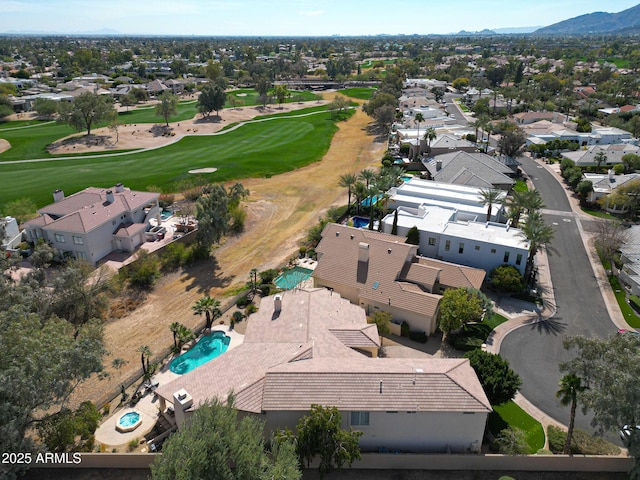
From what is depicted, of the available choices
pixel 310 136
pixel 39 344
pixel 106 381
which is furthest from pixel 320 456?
pixel 310 136

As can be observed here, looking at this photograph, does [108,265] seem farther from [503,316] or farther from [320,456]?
[503,316]

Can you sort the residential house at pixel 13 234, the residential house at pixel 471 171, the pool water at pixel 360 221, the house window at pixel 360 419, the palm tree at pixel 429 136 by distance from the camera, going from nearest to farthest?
the house window at pixel 360 419 < the residential house at pixel 13 234 < the pool water at pixel 360 221 < the residential house at pixel 471 171 < the palm tree at pixel 429 136

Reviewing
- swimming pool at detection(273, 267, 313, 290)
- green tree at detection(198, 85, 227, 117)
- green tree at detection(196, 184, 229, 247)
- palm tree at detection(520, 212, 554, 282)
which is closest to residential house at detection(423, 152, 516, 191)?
palm tree at detection(520, 212, 554, 282)

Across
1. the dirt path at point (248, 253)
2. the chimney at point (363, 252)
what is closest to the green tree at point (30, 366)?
the dirt path at point (248, 253)

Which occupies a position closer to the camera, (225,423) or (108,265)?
(225,423)

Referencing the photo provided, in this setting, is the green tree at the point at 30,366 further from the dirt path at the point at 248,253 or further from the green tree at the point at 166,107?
the green tree at the point at 166,107

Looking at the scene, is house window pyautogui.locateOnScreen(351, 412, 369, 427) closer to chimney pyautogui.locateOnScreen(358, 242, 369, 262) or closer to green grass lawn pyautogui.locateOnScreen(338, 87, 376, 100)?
chimney pyautogui.locateOnScreen(358, 242, 369, 262)
